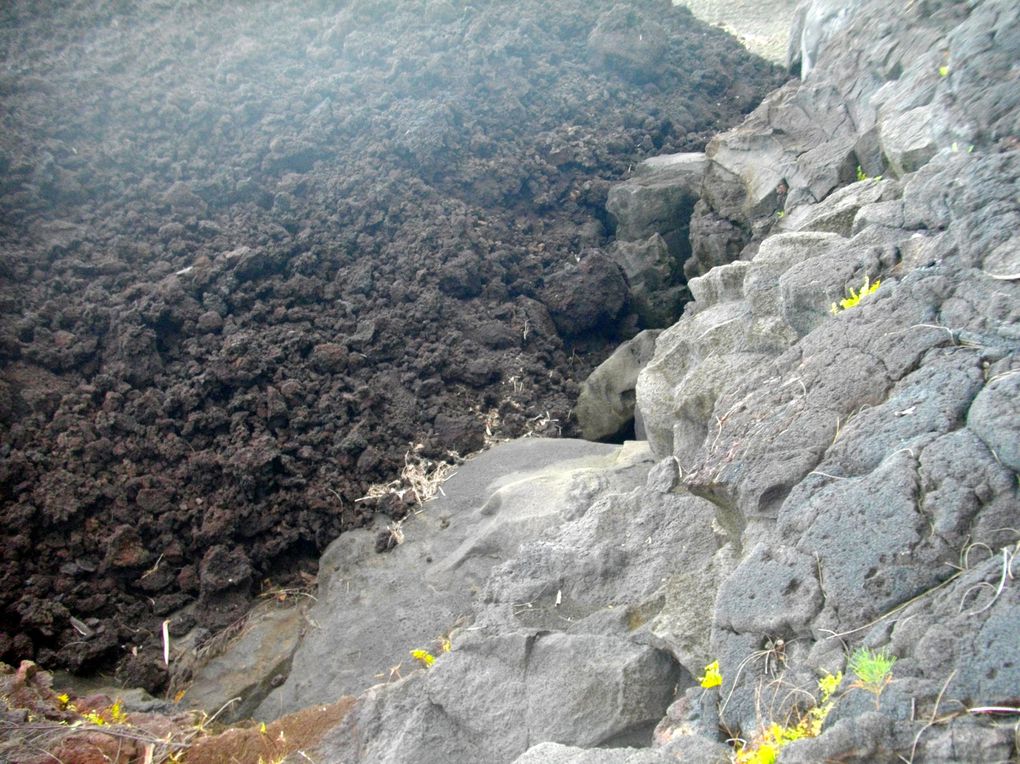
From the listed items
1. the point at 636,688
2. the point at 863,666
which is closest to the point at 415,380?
the point at 636,688

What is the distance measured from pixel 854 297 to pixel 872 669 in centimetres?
168

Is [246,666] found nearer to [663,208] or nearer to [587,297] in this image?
[587,297]

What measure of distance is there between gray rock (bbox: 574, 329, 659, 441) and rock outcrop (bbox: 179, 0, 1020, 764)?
52 cm

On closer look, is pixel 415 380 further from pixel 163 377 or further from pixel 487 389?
pixel 163 377

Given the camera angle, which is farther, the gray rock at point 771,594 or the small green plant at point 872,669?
the gray rock at point 771,594

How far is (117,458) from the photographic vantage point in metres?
5.38

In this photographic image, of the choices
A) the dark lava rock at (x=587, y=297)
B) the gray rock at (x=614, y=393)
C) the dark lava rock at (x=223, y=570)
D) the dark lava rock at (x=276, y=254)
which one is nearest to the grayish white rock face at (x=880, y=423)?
the gray rock at (x=614, y=393)

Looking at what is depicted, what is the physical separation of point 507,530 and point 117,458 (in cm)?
260

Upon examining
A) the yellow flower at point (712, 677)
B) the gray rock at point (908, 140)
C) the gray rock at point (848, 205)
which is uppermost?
the gray rock at point (908, 140)

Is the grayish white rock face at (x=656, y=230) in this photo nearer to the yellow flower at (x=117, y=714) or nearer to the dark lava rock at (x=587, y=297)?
the dark lava rock at (x=587, y=297)

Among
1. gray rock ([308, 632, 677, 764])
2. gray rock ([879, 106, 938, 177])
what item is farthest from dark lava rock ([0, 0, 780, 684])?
gray rock ([879, 106, 938, 177])

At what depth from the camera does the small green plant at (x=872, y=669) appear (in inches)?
84.5

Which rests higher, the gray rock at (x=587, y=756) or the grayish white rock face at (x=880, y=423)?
the grayish white rock face at (x=880, y=423)

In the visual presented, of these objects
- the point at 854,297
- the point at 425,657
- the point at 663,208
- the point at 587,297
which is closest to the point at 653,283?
the point at 587,297
